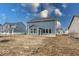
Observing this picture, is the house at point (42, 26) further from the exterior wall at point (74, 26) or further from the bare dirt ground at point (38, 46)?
the exterior wall at point (74, 26)

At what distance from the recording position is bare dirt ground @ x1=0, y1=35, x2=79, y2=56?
7.14ft

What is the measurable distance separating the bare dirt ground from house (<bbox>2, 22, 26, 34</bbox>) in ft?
0.22

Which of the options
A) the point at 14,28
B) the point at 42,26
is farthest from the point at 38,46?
the point at 14,28

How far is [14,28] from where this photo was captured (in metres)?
2.23

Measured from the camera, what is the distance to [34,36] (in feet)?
7.24

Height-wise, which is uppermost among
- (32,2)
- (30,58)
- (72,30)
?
(32,2)

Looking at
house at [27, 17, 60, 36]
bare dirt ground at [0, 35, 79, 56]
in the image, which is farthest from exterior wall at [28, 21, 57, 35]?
bare dirt ground at [0, 35, 79, 56]

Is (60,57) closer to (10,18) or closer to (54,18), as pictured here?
(54,18)

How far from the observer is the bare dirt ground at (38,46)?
2.17 metres

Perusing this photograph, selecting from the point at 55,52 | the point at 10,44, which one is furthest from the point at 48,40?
the point at 10,44

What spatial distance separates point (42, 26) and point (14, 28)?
0.37 m

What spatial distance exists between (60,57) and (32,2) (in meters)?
0.80

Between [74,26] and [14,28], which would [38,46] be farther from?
[74,26]

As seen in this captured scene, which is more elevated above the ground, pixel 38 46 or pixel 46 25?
pixel 46 25
